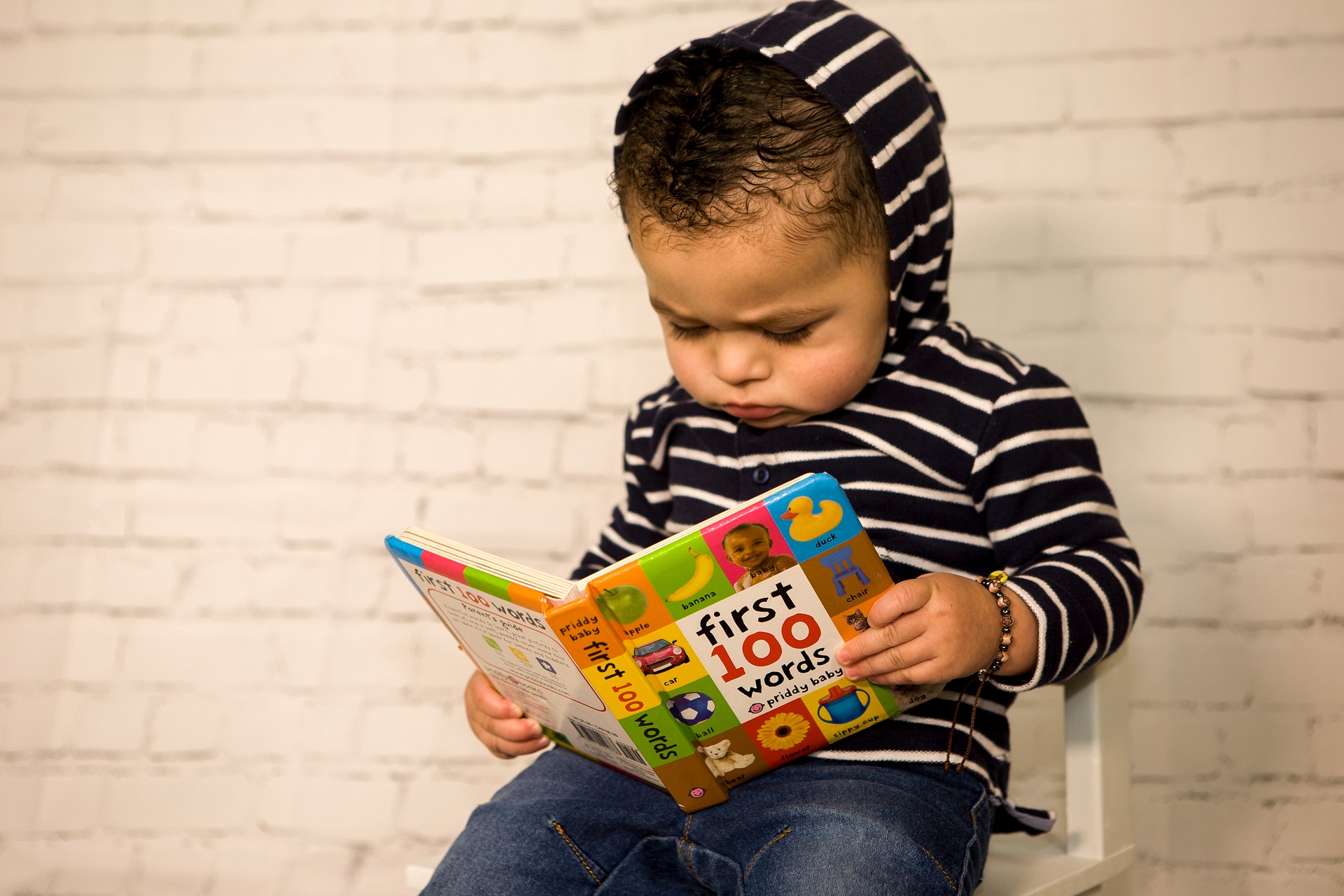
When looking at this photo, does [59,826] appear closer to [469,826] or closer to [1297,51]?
[469,826]

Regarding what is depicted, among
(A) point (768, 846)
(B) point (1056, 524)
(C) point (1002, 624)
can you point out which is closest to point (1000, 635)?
(C) point (1002, 624)

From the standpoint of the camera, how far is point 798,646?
0.75 metres

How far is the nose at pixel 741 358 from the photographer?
84 centimetres

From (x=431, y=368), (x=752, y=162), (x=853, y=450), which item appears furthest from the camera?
(x=431, y=368)

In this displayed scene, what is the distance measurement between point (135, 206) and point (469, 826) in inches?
43.6

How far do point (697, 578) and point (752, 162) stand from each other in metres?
0.32

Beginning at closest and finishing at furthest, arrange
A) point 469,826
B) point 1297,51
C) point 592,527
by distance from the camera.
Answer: point 469,826 < point 1297,51 < point 592,527

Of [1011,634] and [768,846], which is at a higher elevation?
[1011,634]

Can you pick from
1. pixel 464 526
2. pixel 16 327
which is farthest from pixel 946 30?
pixel 16 327

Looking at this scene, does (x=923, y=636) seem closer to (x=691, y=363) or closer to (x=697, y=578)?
(x=697, y=578)

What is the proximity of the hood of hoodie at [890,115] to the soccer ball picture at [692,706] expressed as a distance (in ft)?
1.14

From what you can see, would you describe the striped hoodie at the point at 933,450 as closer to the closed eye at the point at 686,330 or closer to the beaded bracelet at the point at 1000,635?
the beaded bracelet at the point at 1000,635

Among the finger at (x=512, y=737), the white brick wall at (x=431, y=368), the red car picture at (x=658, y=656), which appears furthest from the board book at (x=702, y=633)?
the white brick wall at (x=431, y=368)

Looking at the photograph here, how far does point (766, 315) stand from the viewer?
82cm
